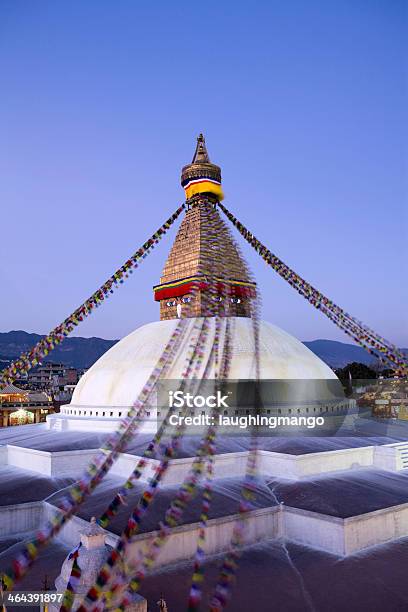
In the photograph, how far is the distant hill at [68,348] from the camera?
159750 mm

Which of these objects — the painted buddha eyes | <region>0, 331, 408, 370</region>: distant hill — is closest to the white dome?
the painted buddha eyes

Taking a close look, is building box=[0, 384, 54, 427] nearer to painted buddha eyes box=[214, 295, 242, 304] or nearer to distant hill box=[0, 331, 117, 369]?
painted buddha eyes box=[214, 295, 242, 304]

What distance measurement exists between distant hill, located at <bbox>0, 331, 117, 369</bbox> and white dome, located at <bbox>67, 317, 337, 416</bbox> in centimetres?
14620

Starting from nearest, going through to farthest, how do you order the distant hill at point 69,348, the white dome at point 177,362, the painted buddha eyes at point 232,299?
1. the white dome at point 177,362
2. the painted buddha eyes at point 232,299
3. the distant hill at point 69,348

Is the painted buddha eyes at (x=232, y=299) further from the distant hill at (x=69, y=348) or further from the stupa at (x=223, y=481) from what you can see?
the distant hill at (x=69, y=348)

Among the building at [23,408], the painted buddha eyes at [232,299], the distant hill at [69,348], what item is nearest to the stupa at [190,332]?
the painted buddha eyes at [232,299]

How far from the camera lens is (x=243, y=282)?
14.2 metres

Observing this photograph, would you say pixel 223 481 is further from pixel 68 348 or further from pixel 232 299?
pixel 68 348

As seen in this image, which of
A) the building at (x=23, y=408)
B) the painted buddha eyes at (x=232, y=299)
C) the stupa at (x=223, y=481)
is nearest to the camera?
the stupa at (x=223, y=481)

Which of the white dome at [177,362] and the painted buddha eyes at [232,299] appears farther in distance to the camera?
the painted buddha eyes at [232,299]

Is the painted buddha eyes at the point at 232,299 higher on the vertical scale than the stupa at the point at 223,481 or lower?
higher

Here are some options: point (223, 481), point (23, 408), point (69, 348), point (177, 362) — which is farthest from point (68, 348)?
point (223, 481)

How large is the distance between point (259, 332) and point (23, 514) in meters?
6.84

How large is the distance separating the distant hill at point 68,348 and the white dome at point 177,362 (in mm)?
146199
